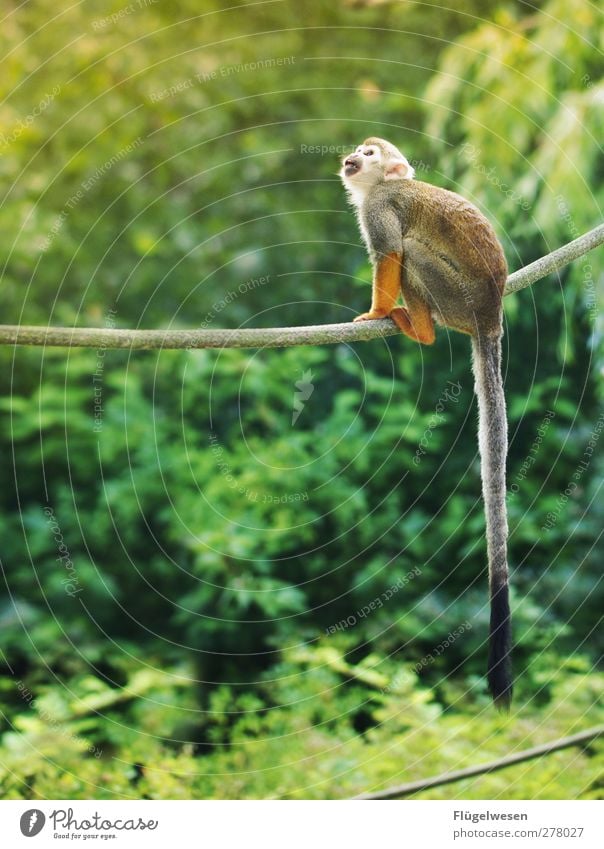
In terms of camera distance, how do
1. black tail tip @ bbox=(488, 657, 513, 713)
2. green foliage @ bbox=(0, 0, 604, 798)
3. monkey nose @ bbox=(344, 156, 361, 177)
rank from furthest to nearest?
green foliage @ bbox=(0, 0, 604, 798) → monkey nose @ bbox=(344, 156, 361, 177) → black tail tip @ bbox=(488, 657, 513, 713)

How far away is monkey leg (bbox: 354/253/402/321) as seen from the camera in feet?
7.85

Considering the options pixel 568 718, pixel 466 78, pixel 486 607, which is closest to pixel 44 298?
pixel 466 78

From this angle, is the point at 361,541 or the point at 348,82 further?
the point at 348,82

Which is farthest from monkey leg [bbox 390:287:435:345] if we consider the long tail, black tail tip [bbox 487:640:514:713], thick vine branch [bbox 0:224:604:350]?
black tail tip [bbox 487:640:514:713]

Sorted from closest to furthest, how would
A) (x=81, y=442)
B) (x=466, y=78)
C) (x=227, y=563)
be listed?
(x=466, y=78) < (x=227, y=563) < (x=81, y=442)

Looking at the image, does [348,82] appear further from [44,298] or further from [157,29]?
[44,298]

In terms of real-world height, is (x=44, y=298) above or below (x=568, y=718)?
above

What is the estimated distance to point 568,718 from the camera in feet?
10.4

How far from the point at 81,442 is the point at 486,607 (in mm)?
1864

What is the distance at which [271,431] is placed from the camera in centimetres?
414

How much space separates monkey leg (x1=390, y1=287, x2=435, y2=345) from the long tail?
0.13 metres

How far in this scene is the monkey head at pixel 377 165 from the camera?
2.46m

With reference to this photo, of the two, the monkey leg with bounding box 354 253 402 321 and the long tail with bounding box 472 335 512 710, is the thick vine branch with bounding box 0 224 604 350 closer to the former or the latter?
the monkey leg with bounding box 354 253 402 321

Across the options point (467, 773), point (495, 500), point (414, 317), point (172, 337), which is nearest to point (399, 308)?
point (414, 317)
